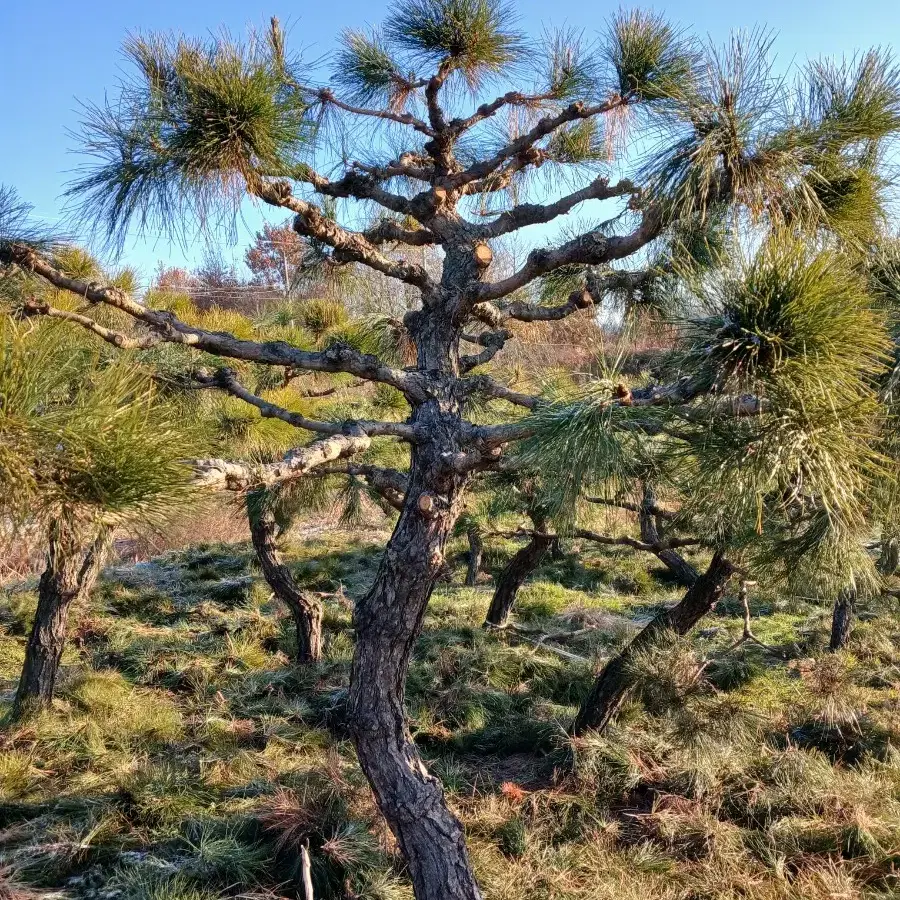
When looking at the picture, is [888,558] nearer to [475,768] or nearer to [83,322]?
[475,768]

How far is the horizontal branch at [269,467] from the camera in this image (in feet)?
4.56

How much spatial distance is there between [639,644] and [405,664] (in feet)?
7.52

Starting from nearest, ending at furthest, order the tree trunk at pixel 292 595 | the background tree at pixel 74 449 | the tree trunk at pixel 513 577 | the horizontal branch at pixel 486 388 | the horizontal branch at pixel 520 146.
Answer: the background tree at pixel 74 449 < the horizontal branch at pixel 486 388 < the horizontal branch at pixel 520 146 < the tree trunk at pixel 292 595 < the tree trunk at pixel 513 577

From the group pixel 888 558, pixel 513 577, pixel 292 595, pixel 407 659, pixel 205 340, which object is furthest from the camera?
pixel 513 577

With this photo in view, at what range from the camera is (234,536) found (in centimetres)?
1045

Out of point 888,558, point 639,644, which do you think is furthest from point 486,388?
point 888,558

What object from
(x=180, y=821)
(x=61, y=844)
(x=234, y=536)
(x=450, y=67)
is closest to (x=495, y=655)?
(x=180, y=821)

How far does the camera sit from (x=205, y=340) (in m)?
2.09

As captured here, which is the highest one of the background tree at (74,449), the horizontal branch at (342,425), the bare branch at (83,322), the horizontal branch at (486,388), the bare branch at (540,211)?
the bare branch at (540,211)

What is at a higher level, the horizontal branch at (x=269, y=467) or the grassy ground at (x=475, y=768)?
the horizontal branch at (x=269, y=467)

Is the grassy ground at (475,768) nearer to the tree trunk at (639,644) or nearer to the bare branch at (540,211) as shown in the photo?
the tree trunk at (639,644)

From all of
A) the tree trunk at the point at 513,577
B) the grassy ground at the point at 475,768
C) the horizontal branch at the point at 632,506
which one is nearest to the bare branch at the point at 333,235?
the horizontal branch at the point at 632,506

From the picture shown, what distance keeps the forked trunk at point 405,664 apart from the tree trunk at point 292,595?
11.2 ft

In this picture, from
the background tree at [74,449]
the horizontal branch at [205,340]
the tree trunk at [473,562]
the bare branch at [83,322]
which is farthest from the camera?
the tree trunk at [473,562]
